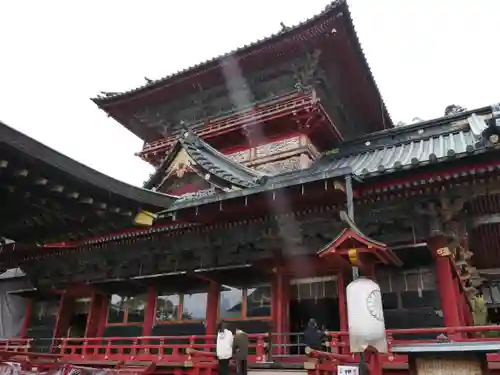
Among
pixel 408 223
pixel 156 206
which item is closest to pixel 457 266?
pixel 408 223

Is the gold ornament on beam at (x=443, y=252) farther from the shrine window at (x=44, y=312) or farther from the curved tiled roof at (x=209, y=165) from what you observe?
the shrine window at (x=44, y=312)

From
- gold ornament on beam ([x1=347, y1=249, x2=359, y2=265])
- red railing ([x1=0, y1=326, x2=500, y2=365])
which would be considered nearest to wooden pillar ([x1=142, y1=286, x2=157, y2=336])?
red railing ([x1=0, y1=326, x2=500, y2=365])

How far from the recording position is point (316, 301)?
11.0m

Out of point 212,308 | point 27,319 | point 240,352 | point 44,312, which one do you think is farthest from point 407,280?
point 27,319

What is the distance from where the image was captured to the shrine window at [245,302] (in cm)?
1114

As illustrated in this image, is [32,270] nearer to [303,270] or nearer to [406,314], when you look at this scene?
[303,270]

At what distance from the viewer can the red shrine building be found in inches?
242

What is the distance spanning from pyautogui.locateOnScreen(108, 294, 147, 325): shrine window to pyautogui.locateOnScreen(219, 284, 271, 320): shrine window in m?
3.29

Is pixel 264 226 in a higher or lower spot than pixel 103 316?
higher

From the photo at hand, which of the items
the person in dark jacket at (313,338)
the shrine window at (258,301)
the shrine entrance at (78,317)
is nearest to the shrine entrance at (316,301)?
the shrine window at (258,301)

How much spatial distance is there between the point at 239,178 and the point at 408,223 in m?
5.01

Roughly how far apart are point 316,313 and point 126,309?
655 centimetres

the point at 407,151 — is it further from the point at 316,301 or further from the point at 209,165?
the point at 209,165

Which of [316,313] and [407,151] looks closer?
[316,313]
